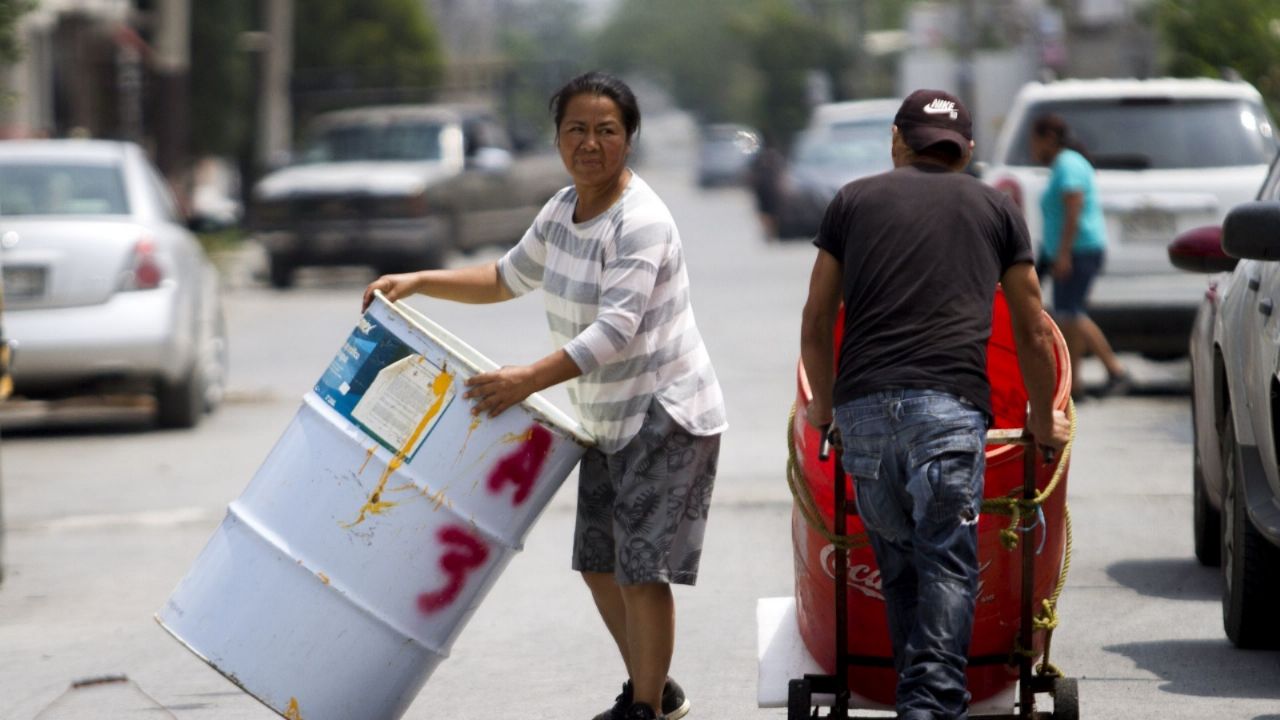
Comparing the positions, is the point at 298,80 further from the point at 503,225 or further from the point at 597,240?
the point at 597,240

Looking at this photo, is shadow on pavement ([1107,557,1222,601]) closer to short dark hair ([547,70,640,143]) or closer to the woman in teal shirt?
short dark hair ([547,70,640,143])

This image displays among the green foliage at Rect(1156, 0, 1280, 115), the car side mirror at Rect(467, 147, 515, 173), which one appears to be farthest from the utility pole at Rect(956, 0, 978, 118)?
the green foliage at Rect(1156, 0, 1280, 115)

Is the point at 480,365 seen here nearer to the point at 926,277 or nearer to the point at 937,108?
the point at 926,277

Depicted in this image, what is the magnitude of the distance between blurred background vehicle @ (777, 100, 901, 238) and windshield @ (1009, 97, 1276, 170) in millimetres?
13306

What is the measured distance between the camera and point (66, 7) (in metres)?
32.5

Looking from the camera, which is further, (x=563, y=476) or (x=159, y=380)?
(x=159, y=380)

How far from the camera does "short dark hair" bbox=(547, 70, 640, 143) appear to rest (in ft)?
17.5

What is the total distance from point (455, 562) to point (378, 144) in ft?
68.8

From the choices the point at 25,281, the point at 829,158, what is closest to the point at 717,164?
the point at 829,158

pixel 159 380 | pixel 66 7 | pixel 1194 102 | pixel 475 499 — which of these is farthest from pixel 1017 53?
pixel 475 499

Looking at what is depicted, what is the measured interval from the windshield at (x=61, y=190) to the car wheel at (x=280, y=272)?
11690mm

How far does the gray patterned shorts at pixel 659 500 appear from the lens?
529 cm

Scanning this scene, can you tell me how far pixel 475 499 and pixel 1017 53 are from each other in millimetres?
29978

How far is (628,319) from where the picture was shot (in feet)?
16.9
